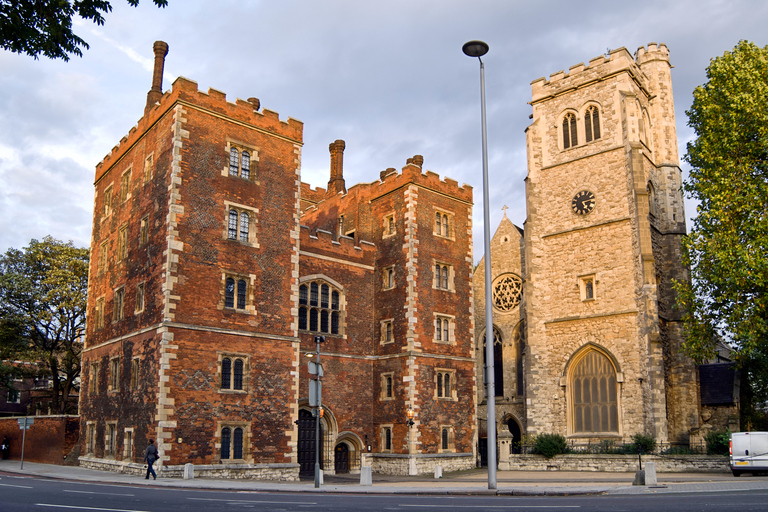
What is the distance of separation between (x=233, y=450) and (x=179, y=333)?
531 cm

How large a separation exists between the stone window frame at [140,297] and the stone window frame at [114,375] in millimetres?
2799

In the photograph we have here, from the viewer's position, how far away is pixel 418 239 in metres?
35.4

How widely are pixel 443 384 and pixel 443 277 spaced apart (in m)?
6.00

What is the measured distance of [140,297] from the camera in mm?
28391

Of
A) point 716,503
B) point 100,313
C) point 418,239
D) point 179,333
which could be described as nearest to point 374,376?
point 418,239

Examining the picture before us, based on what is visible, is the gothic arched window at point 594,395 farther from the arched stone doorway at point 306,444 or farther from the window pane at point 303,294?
the window pane at point 303,294

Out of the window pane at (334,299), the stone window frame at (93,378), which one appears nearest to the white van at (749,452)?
the window pane at (334,299)

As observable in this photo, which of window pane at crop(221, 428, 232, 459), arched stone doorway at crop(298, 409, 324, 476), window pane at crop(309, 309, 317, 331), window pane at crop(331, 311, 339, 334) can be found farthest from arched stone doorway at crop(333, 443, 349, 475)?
window pane at crop(221, 428, 232, 459)

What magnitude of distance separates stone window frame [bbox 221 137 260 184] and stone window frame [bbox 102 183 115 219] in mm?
8747

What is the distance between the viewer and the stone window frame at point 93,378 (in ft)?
104

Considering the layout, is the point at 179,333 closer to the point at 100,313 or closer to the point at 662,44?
the point at 100,313

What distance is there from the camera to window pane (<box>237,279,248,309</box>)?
2819 centimetres

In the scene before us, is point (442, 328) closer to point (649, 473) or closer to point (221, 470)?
point (221, 470)

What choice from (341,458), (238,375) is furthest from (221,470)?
(341,458)
